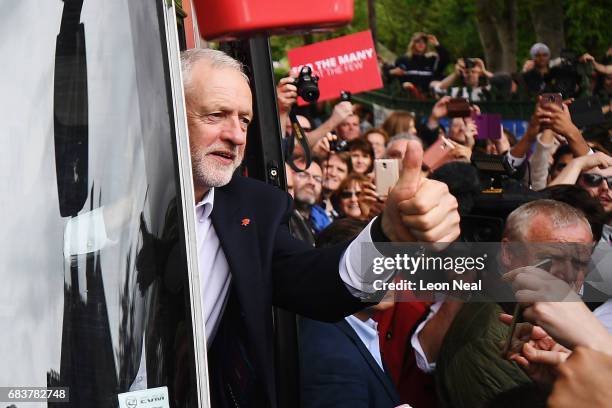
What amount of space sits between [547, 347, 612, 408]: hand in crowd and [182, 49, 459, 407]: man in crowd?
1.73ft

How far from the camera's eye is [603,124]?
4105mm

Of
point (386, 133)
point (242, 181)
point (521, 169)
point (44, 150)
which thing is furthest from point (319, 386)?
point (386, 133)

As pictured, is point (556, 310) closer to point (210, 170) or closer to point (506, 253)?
point (506, 253)

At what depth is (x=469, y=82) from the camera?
8578mm

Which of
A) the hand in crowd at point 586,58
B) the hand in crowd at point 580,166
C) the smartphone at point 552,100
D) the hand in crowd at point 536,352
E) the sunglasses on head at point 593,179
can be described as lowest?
the hand in crowd at point 536,352

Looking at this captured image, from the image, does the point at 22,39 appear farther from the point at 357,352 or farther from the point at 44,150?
the point at 357,352

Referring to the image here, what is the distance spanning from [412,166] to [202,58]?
895 mm

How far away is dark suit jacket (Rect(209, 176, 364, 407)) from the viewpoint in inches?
110

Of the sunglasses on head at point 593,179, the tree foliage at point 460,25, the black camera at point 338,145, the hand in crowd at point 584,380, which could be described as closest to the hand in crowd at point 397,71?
the tree foliage at point 460,25

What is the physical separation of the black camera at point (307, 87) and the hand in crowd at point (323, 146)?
2979mm

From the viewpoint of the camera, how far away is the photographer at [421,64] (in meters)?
10.8

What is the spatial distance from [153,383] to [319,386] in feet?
3.41

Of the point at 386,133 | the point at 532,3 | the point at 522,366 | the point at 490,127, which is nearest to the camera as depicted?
the point at 522,366

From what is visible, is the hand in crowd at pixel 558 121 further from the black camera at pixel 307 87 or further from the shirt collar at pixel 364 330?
the shirt collar at pixel 364 330
